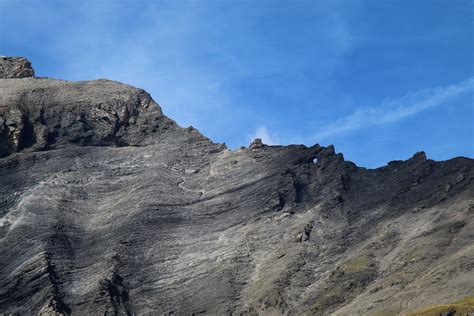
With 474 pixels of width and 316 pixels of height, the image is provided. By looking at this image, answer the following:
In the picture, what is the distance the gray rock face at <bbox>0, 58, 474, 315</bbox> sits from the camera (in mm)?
145000

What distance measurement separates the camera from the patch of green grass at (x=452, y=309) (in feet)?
400

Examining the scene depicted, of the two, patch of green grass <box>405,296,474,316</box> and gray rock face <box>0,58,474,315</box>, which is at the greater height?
gray rock face <box>0,58,474,315</box>

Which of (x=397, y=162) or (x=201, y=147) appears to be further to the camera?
(x=201, y=147)

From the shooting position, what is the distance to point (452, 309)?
122812mm

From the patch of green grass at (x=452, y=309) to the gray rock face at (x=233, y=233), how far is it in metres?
3.32

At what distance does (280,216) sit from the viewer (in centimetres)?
16788

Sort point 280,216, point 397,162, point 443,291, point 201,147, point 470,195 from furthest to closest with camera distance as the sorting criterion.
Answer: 1. point 201,147
2. point 397,162
3. point 280,216
4. point 470,195
5. point 443,291

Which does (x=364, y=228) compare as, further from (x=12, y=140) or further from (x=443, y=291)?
(x=12, y=140)

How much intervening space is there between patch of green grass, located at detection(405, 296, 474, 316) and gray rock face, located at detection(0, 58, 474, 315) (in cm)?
332

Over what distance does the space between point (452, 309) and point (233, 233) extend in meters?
50.3

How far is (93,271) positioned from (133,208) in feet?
57.4

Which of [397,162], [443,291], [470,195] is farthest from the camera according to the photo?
[397,162]

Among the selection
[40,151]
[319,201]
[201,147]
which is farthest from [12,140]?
[319,201]

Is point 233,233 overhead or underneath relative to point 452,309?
overhead
